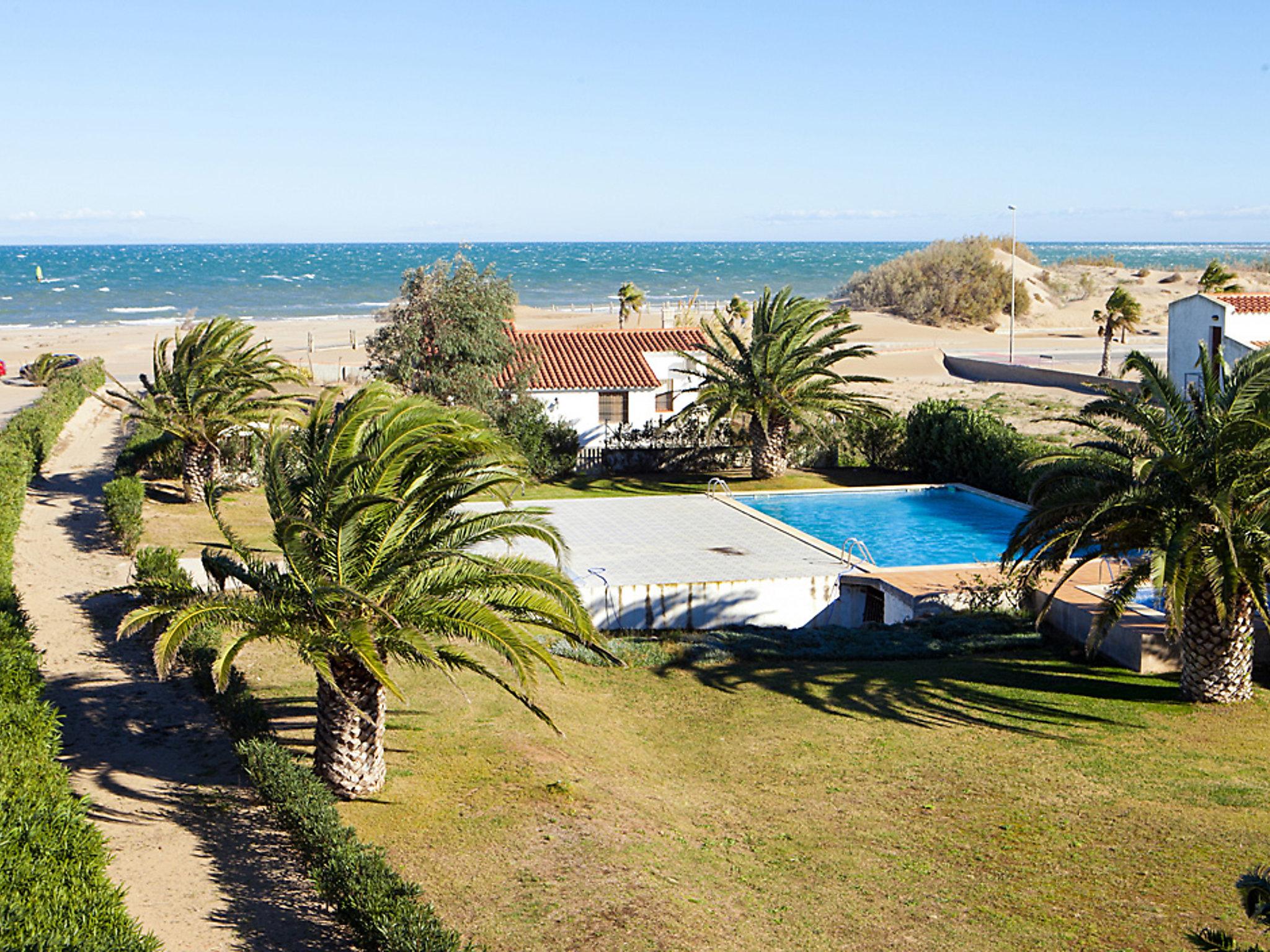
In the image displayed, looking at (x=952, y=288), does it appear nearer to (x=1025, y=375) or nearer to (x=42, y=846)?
(x=1025, y=375)

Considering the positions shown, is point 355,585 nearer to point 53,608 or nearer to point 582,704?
point 582,704

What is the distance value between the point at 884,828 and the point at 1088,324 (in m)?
78.8

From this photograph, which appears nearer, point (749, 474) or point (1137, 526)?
point (1137, 526)

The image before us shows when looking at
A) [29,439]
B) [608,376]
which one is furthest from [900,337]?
[29,439]

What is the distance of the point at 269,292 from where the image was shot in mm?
122312

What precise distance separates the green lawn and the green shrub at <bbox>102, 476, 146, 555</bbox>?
7213mm

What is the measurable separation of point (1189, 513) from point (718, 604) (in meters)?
7.99

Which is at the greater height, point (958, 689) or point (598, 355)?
point (598, 355)

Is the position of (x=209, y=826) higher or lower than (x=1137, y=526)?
lower

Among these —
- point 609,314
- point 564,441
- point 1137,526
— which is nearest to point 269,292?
point 609,314

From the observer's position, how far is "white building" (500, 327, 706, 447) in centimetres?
3356

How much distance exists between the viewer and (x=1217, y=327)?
38906mm

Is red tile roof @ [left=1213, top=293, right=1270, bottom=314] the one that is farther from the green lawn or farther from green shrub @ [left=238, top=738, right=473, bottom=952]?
green shrub @ [left=238, top=738, right=473, bottom=952]

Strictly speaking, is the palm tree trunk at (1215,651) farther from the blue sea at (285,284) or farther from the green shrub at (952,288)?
the blue sea at (285,284)
